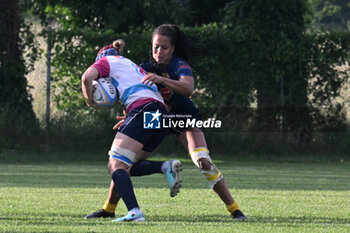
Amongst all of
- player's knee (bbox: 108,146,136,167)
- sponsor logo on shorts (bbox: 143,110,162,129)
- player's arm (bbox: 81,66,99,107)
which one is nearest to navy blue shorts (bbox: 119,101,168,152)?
sponsor logo on shorts (bbox: 143,110,162,129)

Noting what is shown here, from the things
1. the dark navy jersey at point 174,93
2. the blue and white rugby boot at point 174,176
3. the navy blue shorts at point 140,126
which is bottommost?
the blue and white rugby boot at point 174,176

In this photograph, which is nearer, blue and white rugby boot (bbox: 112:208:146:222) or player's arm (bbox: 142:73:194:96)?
blue and white rugby boot (bbox: 112:208:146:222)

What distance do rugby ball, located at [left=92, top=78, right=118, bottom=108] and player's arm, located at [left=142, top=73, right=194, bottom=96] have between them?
0.99ft

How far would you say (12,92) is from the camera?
57.0 feet

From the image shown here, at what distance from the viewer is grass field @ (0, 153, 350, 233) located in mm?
6445

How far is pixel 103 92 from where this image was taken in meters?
6.73

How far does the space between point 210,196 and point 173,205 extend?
53.3 inches

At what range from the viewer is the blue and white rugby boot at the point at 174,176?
652 cm

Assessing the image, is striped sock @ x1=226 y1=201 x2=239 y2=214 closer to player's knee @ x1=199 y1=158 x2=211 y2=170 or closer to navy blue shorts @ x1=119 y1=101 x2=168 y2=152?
player's knee @ x1=199 y1=158 x2=211 y2=170

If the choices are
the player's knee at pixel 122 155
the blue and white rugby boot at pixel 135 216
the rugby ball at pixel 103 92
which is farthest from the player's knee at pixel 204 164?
the rugby ball at pixel 103 92

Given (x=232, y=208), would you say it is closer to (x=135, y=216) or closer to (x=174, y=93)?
(x=135, y=216)

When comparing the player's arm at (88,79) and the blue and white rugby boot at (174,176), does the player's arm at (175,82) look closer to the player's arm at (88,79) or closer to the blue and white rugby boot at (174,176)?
the player's arm at (88,79)

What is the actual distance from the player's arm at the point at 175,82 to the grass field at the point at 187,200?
1.16m

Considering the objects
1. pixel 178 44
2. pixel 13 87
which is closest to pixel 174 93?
pixel 178 44
